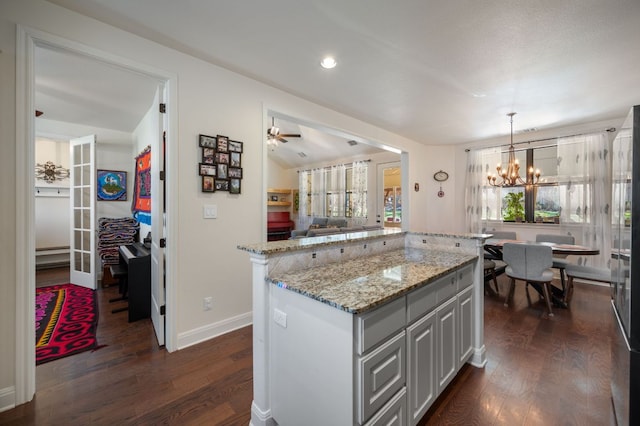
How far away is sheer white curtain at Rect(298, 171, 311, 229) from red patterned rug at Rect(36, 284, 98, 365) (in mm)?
5272

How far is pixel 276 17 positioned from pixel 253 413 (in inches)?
103

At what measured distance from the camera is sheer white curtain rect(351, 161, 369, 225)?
22.2 ft

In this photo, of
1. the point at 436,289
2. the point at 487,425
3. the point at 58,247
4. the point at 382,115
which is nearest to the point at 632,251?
the point at 436,289

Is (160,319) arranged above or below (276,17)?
below

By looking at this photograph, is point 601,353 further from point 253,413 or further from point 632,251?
point 253,413

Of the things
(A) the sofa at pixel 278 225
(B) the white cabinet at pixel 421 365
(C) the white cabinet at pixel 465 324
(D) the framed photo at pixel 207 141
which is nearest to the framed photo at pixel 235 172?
(D) the framed photo at pixel 207 141

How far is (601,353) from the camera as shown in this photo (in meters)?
2.28

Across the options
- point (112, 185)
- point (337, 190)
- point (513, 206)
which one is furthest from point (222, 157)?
point (513, 206)

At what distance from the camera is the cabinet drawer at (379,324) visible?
3.60 ft

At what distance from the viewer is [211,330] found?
2527 millimetres

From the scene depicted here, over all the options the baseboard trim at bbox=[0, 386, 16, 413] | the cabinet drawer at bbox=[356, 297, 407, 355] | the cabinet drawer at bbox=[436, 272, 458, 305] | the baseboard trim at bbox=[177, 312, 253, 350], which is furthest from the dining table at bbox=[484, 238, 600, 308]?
the baseboard trim at bbox=[0, 386, 16, 413]

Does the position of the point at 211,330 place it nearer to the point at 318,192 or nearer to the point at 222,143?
the point at 222,143

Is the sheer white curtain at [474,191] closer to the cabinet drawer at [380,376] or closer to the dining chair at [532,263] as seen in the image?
the dining chair at [532,263]

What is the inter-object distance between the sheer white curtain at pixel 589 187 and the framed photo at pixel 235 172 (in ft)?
17.2
